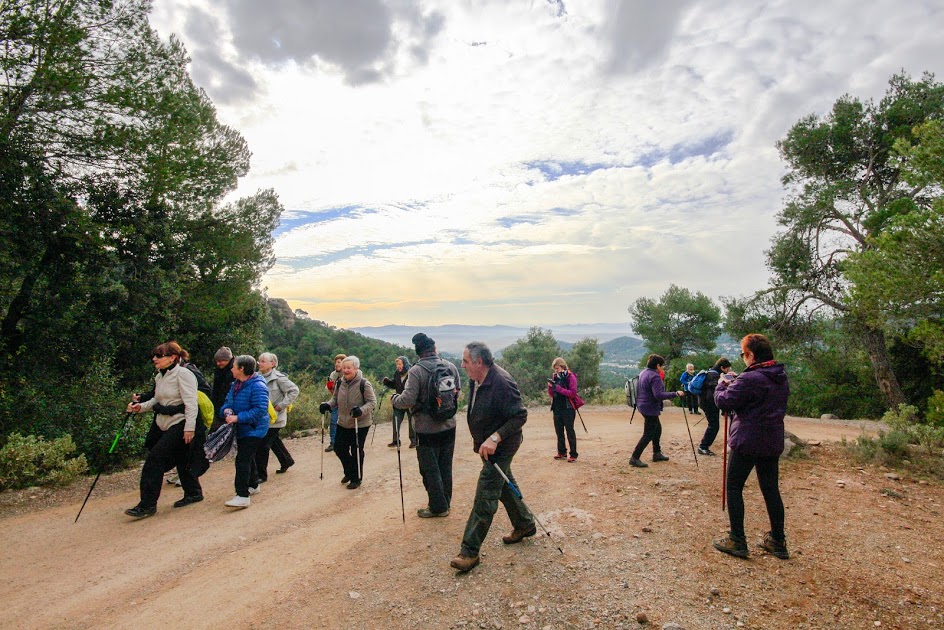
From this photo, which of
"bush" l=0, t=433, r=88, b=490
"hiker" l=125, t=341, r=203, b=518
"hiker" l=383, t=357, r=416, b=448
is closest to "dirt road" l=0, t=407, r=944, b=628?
"bush" l=0, t=433, r=88, b=490

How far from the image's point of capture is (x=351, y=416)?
22.3ft

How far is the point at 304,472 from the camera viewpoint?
8445 mm

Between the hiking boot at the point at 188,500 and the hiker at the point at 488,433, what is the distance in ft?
14.5

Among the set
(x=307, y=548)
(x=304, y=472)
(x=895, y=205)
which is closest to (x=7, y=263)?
(x=304, y=472)

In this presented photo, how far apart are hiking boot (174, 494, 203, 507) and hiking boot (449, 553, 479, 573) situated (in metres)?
4.50

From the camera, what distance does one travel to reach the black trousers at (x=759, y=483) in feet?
13.9

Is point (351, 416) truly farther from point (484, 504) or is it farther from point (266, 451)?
point (484, 504)

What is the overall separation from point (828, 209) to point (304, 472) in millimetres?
19202

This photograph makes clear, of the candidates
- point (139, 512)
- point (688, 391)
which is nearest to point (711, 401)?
point (688, 391)

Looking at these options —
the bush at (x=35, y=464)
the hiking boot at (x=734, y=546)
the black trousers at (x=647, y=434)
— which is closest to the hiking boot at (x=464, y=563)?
the hiking boot at (x=734, y=546)

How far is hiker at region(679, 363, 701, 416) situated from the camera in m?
9.83

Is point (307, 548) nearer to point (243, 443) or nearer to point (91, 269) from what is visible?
point (243, 443)

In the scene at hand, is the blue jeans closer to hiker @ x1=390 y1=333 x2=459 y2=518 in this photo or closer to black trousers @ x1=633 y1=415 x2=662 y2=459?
hiker @ x1=390 y1=333 x2=459 y2=518

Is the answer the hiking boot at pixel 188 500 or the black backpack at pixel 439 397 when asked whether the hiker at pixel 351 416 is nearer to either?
the black backpack at pixel 439 397
